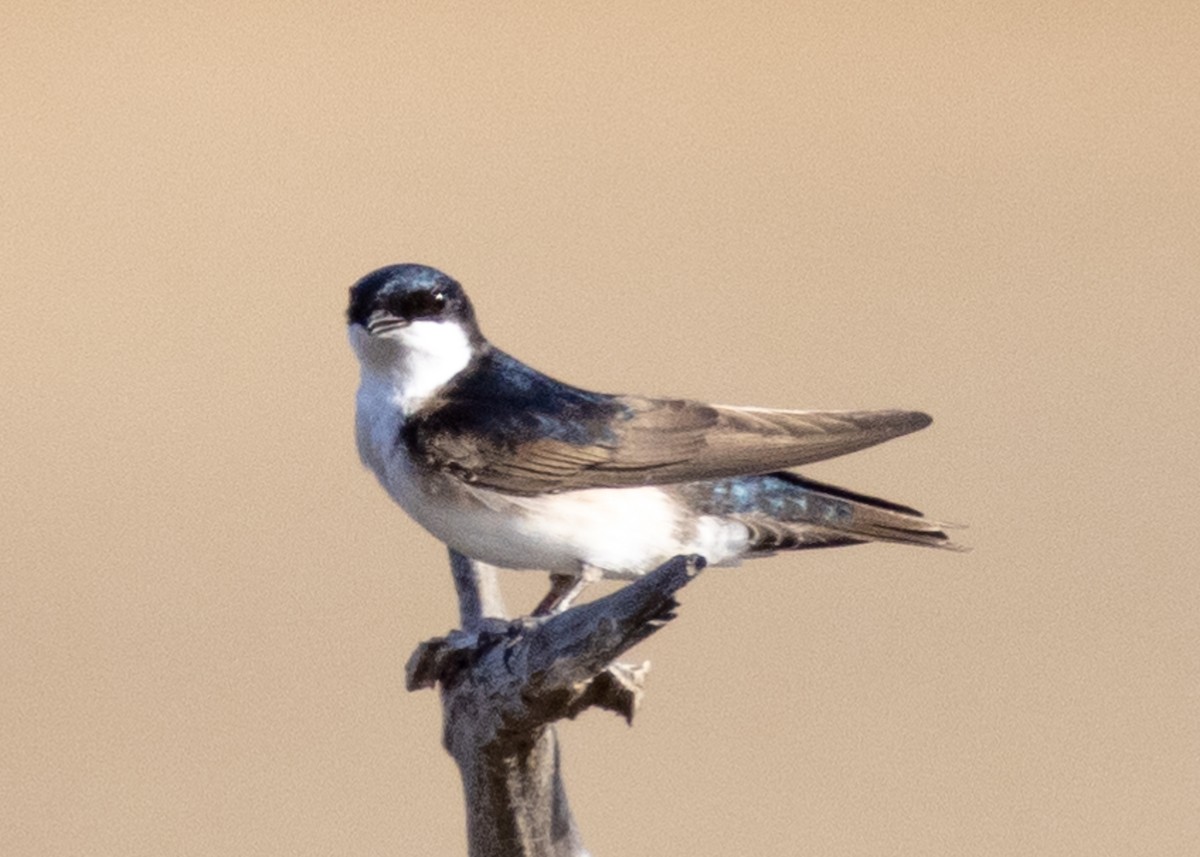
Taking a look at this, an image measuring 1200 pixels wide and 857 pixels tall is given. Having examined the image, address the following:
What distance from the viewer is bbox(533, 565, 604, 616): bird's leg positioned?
4.39m

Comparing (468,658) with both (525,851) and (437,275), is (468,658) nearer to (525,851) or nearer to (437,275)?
(525,851)

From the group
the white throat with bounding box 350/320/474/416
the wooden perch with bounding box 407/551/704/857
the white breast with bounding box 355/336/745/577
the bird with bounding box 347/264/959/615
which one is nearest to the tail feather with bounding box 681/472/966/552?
the bird with bounding box 347/264/959/615

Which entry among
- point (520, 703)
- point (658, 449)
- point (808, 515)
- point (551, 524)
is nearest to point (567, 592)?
point (551, 524)

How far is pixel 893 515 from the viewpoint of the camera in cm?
445

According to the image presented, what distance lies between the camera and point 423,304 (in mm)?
4562

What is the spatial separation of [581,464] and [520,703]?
2.33 feet

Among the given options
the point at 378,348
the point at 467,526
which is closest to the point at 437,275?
the point at 378,348

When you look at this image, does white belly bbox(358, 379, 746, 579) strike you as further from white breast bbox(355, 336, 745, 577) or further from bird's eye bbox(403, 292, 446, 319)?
bird's eye bbox(403, 292, 446, 319)

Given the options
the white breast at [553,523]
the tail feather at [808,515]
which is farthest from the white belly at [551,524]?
the tail feather at [808,515]

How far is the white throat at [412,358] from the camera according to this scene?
4555 millimetres

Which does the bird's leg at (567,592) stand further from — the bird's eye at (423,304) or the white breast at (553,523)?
the bird's eye at (423,304)

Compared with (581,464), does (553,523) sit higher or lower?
lower

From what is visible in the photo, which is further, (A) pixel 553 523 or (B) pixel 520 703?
(A) pixel 553 523

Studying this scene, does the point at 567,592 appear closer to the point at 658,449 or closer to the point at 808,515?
the point at 658,449
